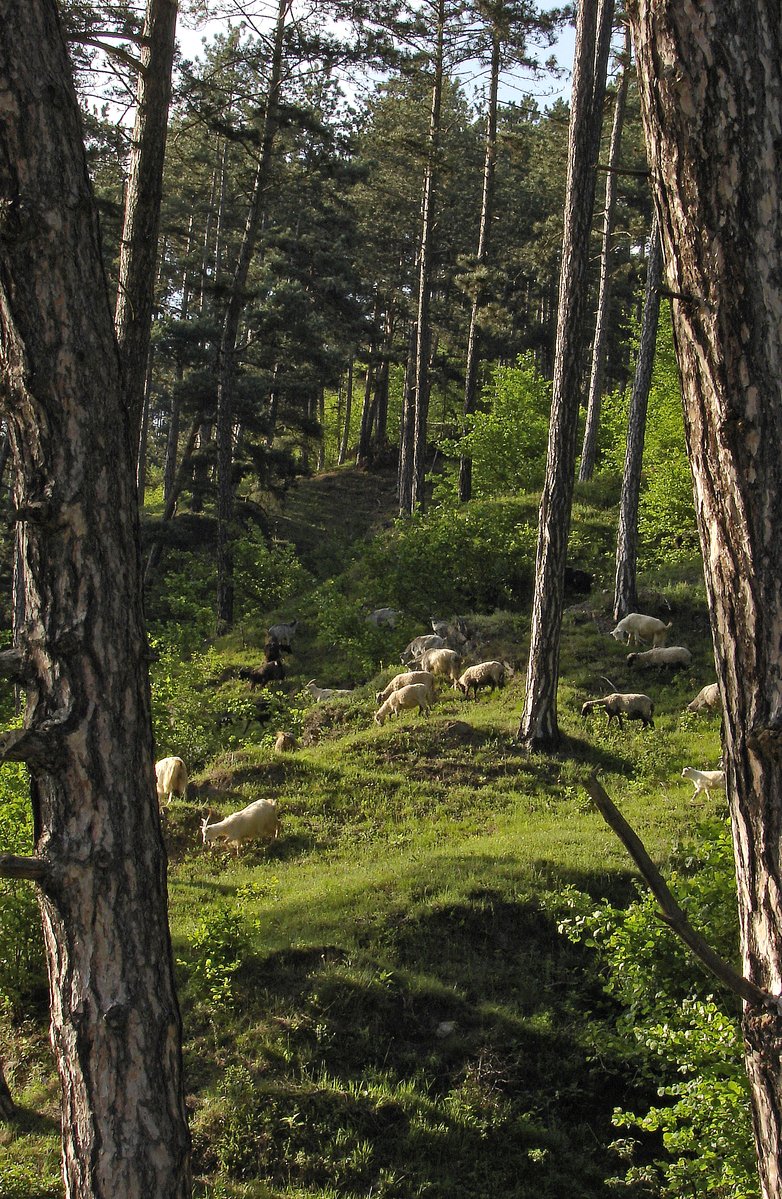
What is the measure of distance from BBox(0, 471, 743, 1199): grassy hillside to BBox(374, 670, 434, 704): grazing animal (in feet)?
3.37

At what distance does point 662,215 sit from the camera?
2.62m

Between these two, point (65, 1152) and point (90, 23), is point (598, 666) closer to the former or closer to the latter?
point (90, 23)

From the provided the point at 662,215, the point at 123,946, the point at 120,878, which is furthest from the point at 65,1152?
the point at 662,215

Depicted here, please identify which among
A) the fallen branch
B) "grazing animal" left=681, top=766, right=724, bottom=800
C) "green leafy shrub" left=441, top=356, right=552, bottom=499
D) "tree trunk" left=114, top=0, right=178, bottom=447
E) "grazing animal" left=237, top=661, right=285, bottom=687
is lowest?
"grazing animal" left=681, top=766, right=724, bottom=800

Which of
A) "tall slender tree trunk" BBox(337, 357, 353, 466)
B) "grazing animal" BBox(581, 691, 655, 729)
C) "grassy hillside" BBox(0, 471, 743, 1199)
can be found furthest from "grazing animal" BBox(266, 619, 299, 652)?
"tall slender tree trunk" BBox(337, 357, 353, 466)

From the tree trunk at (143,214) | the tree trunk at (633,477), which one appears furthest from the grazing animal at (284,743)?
the tree trunk at (143,214)

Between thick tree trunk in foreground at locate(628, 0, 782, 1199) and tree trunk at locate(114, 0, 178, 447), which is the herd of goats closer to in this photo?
tree trunk at locate(114, 0, 178, 447)

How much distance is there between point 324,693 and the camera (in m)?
18.3

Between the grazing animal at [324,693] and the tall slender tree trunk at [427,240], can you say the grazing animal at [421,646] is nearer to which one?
the grazing animal at [324,693]

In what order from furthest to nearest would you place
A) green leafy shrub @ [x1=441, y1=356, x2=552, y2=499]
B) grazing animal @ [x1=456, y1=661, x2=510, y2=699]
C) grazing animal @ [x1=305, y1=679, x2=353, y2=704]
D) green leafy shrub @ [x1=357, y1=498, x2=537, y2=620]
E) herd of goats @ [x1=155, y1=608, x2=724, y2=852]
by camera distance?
green leafy shrub @ [x1=441, y1=356, x2=552, y2=499] < green leafy shrub @ [x1=357, y1=498, x2=537, y2=620] < grazing animal @ [x1=305, y1=679, x2=353, y2=704] < grazing animal @ [x1=456, y1=661, x2=510, y2=699] < herd of goats @ [x1=155, y1=608, x2=724, y2=852]

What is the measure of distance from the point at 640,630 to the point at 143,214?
12.9 m

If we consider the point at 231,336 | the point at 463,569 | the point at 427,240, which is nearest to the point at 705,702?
the point at 463,569

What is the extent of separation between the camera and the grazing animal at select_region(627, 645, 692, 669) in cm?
1717

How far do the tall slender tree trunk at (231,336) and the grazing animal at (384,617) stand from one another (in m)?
4.96
